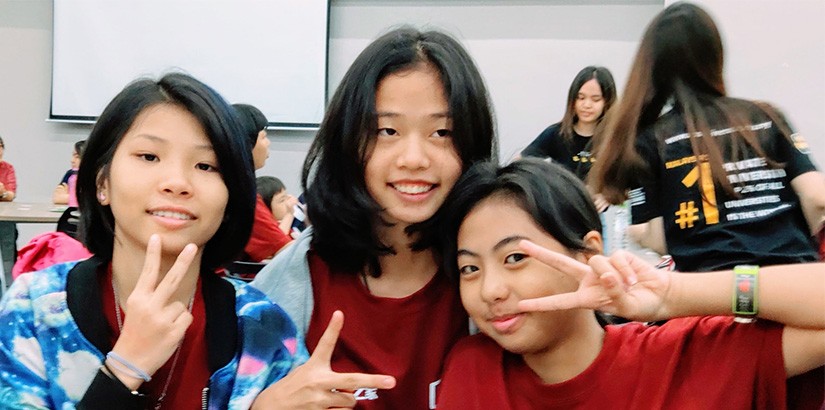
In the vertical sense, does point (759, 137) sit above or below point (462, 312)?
above

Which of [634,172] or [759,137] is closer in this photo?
[759,137]

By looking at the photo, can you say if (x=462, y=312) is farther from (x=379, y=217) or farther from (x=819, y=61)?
(x=819, y=61)

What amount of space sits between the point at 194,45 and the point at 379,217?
14.9 feet

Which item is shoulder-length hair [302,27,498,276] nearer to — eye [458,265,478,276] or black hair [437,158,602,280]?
black hair [437,158,602,280]

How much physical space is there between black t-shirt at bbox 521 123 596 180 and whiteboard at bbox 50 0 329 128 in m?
1.98

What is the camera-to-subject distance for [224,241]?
4.19 feet

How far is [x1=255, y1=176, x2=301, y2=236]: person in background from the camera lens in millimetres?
3931

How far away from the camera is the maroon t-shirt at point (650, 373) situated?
98cm

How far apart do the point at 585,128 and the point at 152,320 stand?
325cm

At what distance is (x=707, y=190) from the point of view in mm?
1815

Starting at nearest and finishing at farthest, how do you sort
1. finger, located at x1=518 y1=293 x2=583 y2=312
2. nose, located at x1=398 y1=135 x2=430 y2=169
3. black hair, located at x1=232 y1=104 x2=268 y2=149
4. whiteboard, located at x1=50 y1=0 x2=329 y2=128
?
finger, located at x1=518 y1=293 x2=583 y2=312, nose, located at x1=398 y1=135 x2=430 y2=169, black hair, located at x1=232 y1=104 x2=268 y2=149, whiteboard, located at x1=50 y1=0 x2=329 y2=128

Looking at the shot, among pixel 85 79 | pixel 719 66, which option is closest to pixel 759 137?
pixel 719 66

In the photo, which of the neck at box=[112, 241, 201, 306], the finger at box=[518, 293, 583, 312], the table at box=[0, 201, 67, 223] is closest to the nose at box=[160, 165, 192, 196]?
the neck at box=[112, 241, 201, 306]

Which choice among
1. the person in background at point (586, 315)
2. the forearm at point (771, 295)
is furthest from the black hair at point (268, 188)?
the forearm at point (771, 295)
